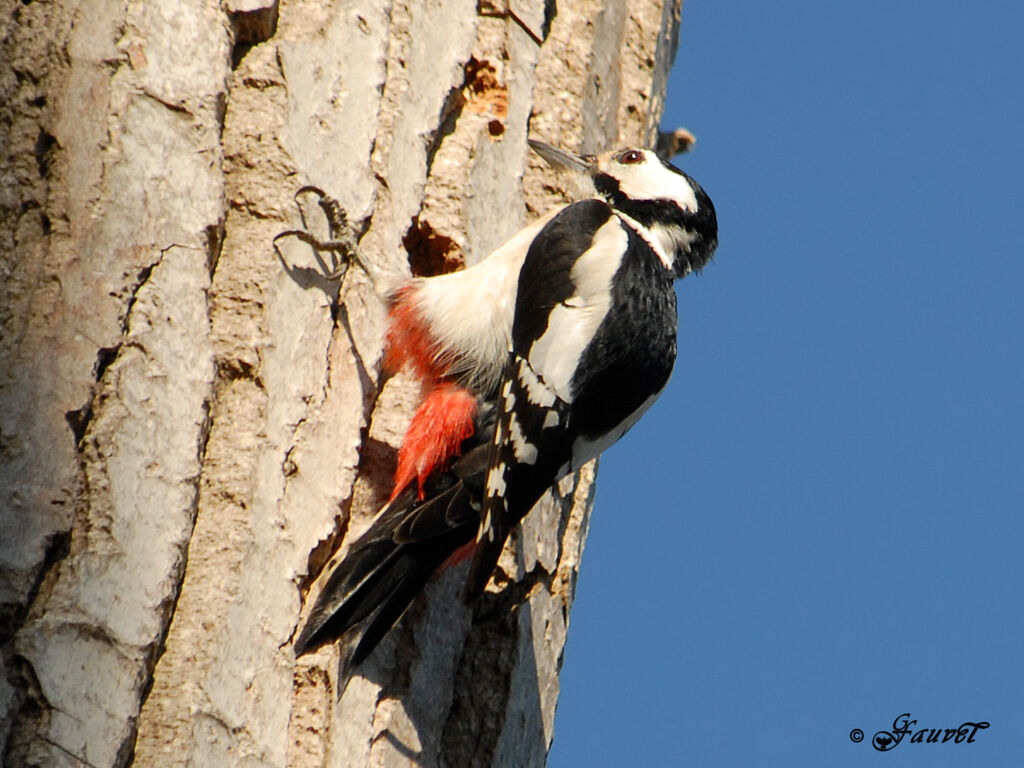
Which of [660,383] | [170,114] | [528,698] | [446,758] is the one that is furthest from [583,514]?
[170,114]

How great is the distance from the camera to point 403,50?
2705mm

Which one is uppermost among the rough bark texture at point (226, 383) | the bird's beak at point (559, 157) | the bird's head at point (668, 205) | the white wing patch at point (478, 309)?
the bird's head at point (668, 205)

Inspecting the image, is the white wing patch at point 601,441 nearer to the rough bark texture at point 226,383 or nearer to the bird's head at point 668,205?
the rough bark texture at point 226,383

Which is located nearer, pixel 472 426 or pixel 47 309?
pixel 47 309

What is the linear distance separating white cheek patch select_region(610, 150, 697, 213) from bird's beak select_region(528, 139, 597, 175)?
283 mm

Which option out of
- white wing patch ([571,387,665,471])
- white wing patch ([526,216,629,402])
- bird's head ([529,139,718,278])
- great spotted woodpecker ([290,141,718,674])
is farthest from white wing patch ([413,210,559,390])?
bird's head ([529,139,718,278])

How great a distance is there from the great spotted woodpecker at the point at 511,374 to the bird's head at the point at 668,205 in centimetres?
20

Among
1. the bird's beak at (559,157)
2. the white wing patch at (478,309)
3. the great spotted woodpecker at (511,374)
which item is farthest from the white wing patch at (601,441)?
the bird's beak at (559,157)

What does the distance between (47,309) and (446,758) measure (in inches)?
42.0

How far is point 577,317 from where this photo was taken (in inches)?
114

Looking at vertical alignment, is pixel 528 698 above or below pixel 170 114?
below

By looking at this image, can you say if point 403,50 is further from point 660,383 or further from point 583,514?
point 583,514

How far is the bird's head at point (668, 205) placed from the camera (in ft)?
11.3

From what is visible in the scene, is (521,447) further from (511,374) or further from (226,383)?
(226,383)
